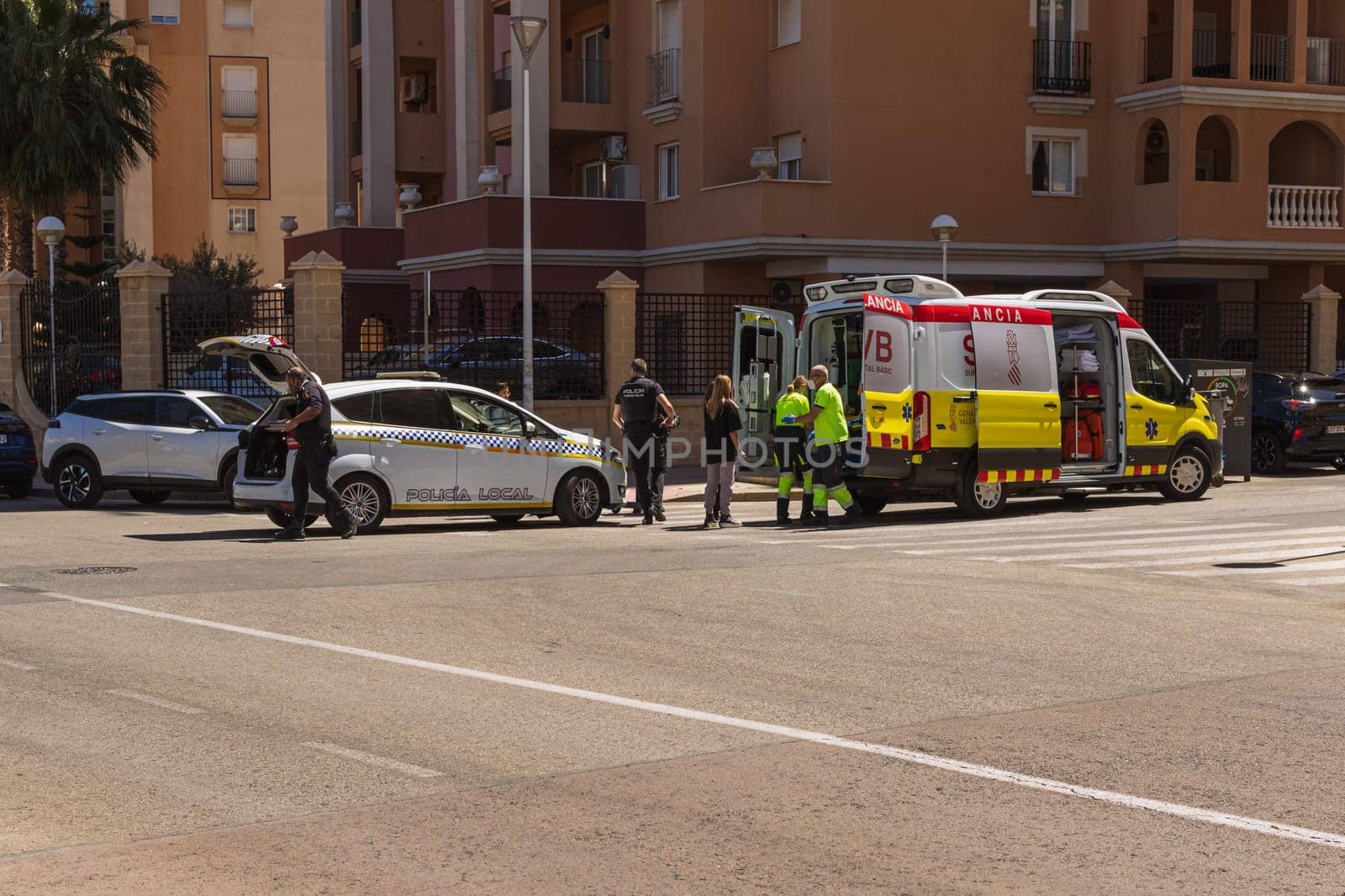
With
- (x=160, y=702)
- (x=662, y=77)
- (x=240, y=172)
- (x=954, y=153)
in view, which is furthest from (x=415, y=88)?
(x=160, y=702)

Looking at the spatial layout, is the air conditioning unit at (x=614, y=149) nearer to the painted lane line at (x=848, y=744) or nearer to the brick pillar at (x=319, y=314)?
the brick pillar at (x=319, y=314)

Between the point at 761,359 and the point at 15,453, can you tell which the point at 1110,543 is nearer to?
the point at 761,359

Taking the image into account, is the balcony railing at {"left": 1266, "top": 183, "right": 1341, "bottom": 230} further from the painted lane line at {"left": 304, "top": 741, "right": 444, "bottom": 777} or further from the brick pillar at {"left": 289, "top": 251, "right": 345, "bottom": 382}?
the painted lane line at {"left": 304, "top": 741, "right": 444, "bottom": 777}

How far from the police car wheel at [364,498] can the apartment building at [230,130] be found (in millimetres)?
48478

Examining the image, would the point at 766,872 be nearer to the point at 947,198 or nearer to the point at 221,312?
the point at 221,312

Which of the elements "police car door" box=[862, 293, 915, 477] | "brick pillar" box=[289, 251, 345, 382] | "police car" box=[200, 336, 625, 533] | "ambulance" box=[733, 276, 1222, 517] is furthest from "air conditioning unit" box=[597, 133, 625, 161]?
"police car door" box=[862, 293, 915, 477]

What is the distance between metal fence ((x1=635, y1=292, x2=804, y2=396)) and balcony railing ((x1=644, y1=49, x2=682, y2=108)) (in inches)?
381

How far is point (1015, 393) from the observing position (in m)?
20.4

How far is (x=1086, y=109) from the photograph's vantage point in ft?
122

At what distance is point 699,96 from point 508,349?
35.9 ft

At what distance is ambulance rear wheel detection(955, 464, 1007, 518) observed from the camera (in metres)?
20.4

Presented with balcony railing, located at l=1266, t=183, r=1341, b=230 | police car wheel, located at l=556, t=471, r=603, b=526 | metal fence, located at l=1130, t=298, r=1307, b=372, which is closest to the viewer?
police car wheel, located at l=556, t=471, r=603, b=526

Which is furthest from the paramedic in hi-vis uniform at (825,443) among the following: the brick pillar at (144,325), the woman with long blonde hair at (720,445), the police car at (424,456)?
the brick pillar at (144,325)

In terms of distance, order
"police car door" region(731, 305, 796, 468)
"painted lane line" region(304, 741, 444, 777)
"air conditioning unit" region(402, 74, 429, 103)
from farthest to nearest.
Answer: "air conditioning unit" region(402, 74, 429, 103)
"police car door" region(731, 305, 796, 468)
"painted lane line" region(304, 741, 444, 777)
